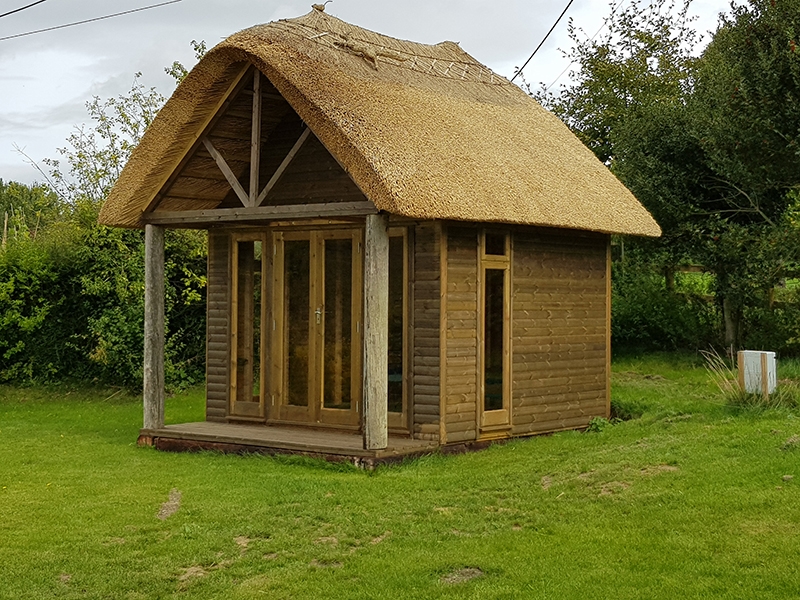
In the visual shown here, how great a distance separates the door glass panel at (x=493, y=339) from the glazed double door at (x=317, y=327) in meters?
1.48

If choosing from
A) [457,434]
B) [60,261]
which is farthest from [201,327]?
[457,434]

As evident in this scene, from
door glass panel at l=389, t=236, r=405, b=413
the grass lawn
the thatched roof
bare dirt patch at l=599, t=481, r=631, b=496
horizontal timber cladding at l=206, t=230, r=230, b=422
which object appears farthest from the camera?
horizontal timber cladding at l=206, t=230, r=230, b=422

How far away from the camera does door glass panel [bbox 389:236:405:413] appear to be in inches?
463

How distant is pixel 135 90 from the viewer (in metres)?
21.7

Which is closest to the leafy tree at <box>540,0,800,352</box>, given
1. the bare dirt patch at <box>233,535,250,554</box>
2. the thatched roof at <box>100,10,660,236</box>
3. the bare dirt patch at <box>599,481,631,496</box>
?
the thatched roof at <box>100,10,660,236</box>

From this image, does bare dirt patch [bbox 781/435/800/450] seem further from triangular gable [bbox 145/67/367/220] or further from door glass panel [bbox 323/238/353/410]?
triangular gable [bbox 145/67/367/220]

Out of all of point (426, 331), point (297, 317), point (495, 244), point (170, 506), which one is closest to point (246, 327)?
point (297, 317)

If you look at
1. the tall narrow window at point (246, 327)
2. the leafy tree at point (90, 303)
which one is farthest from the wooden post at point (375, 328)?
the leafy tree at point (90, 303)

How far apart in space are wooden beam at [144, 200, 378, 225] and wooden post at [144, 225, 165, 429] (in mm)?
428

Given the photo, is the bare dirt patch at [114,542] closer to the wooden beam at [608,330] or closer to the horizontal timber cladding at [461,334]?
Result: the horizontal timber cladding at [461,334]

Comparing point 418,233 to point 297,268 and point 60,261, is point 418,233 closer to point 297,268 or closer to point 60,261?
point 297,268

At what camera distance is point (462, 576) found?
6742 millimetres

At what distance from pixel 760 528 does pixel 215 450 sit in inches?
258

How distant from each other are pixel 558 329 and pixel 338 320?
2.78 metres
